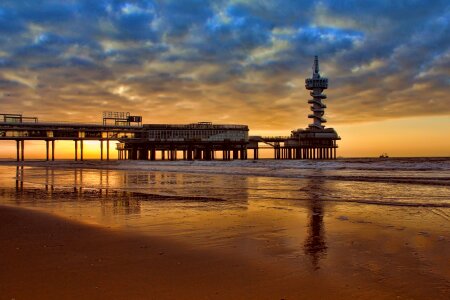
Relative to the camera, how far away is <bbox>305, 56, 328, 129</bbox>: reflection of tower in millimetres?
122312

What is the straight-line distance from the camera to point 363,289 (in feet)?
14.5

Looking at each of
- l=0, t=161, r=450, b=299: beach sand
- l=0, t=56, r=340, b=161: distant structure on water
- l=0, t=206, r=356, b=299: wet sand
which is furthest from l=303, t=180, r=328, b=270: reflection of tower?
l=0, t=56, r=340, b=161: distant structure on water

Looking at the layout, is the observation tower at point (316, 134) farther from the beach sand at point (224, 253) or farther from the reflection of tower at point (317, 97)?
the beach sand at point (224, 253)

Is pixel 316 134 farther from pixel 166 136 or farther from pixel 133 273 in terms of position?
pixel 133 273

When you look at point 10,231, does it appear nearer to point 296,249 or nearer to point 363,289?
point 296,249

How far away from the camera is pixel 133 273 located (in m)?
4.89

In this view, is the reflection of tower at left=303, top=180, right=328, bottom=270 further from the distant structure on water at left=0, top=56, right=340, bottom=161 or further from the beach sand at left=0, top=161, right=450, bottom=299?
the distant structure on water at left=0, top=56, right=340, bottom=161

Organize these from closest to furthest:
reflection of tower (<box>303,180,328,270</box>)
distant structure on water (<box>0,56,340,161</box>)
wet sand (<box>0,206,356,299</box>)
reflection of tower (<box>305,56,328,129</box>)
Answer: wet sand (<box>0,206,356,299</box>) < reflection of tower (<box>303,180,328,270</box>) < distant structure on water (<box>0,56,340,161</box>) < reflection of tower (<box>305,56,328,129</box>)

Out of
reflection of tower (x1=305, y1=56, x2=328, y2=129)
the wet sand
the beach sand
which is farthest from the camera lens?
reflection of tower (x1=305, y1=56, x2=328, y2=129)

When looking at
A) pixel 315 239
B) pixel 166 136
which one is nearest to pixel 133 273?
pixel 315 239

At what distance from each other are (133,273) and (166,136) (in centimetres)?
9977

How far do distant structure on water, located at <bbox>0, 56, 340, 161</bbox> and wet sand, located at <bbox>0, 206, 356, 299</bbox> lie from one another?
96.6 meters

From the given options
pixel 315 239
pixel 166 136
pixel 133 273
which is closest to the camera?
pixel 133 273

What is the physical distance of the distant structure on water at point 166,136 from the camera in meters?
95.3
